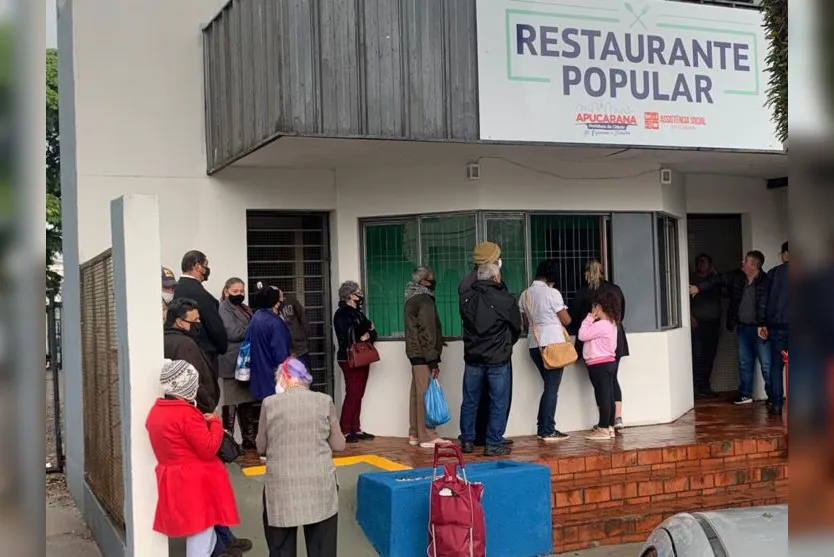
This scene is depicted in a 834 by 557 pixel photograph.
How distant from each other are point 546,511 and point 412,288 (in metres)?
2.61

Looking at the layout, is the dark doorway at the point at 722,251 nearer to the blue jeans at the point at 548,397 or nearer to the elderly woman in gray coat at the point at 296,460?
the blue jeans at the point at 548,397

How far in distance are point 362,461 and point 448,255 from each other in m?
2.46

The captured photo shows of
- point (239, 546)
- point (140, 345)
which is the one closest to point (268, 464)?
point (140, 345)

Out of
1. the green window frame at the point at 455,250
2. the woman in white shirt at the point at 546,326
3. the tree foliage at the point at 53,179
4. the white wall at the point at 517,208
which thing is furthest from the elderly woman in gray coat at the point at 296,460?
the tree foliage at the point at 53,179

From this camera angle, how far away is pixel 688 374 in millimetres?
10383

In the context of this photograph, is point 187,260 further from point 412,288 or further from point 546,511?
point 546,511

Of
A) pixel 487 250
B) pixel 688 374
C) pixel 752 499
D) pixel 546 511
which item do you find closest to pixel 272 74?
pixel 487 250

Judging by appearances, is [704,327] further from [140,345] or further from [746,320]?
[140,345]

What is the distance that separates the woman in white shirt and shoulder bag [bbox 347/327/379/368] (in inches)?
62.7

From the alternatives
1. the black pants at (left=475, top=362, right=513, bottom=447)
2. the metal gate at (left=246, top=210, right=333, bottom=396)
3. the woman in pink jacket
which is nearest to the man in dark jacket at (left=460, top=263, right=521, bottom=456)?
the black pants at (left=475, top=362, right=513, bottom=447)

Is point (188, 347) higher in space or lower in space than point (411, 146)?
lower

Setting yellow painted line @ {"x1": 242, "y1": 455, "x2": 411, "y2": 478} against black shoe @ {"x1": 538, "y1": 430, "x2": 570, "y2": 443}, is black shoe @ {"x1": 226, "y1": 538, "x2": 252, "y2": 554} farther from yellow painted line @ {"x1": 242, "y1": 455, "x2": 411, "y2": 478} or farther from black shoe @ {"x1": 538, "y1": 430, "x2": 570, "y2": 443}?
black shoe @ {"x1": 538, "y1": 430, "x2": 570, "y2": 443}

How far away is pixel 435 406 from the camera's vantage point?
7.93m

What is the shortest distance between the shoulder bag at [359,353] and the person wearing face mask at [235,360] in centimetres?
104
